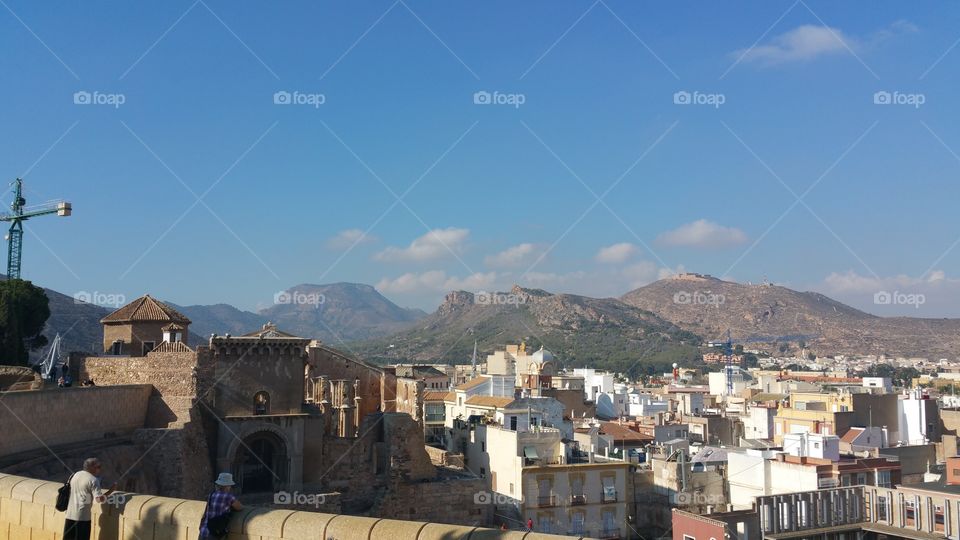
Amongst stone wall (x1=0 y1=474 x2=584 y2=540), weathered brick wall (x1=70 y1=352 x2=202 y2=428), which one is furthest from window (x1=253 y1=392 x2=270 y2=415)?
stone wall (x1=0 y1=474 x2=584 y2=540)

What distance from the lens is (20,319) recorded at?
4166cm

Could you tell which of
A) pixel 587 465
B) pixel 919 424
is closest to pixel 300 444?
pixel 587 465

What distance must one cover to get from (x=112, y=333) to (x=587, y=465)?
2168cm

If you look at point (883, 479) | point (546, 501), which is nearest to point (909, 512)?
point (883, 479)

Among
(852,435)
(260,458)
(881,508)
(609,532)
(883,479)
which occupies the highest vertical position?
(260,458)

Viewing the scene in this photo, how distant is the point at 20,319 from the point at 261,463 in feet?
68.8

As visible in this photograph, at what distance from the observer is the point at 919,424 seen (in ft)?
164

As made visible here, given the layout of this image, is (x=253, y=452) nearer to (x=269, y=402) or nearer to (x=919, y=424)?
(x=269, y=402)

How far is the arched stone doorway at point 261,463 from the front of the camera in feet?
93.0

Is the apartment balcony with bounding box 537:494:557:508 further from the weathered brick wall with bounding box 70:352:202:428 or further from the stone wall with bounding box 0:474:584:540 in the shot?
the stone wall with bounding box 0:474:584:540

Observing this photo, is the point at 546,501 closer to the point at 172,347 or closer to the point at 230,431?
the point at 230,431

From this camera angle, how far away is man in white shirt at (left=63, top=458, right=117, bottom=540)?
7.73m

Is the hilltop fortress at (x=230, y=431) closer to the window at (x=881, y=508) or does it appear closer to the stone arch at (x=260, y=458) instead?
the stone arch at (x=260, y=458)

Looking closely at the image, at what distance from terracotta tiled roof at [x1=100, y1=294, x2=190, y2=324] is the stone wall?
25.6 meters
